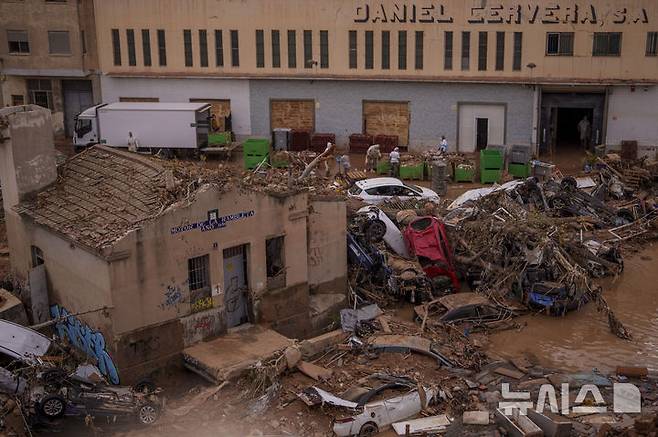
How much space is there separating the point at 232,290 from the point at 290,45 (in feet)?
79.1

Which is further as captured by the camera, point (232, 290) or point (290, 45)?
point (290, 45)

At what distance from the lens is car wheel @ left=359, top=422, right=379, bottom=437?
1708 cm

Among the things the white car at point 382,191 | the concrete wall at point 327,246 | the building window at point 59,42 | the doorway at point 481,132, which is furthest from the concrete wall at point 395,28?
the concrete wall at point 327,246

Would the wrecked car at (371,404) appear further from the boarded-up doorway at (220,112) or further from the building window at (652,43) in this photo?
the boarded-up doorway at (220,112)

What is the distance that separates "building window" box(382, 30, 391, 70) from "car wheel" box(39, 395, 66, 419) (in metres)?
28.4

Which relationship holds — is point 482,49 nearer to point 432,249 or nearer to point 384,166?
point 384,166

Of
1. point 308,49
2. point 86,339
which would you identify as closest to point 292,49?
point 308,49

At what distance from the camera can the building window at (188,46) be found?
4309 cm

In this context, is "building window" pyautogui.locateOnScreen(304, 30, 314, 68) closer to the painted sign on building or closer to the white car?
the white car

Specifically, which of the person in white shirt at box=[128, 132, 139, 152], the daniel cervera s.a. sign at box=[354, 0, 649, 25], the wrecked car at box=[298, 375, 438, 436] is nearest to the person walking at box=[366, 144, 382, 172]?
the daniel cervera s.a. sign at box=[354, 0, 649, 25]

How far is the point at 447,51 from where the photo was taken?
40688 mm

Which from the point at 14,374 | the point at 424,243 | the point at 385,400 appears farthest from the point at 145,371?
the point at 424,243

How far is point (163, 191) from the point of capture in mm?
19547

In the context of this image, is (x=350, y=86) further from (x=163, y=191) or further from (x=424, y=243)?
(x=163, y=191)
